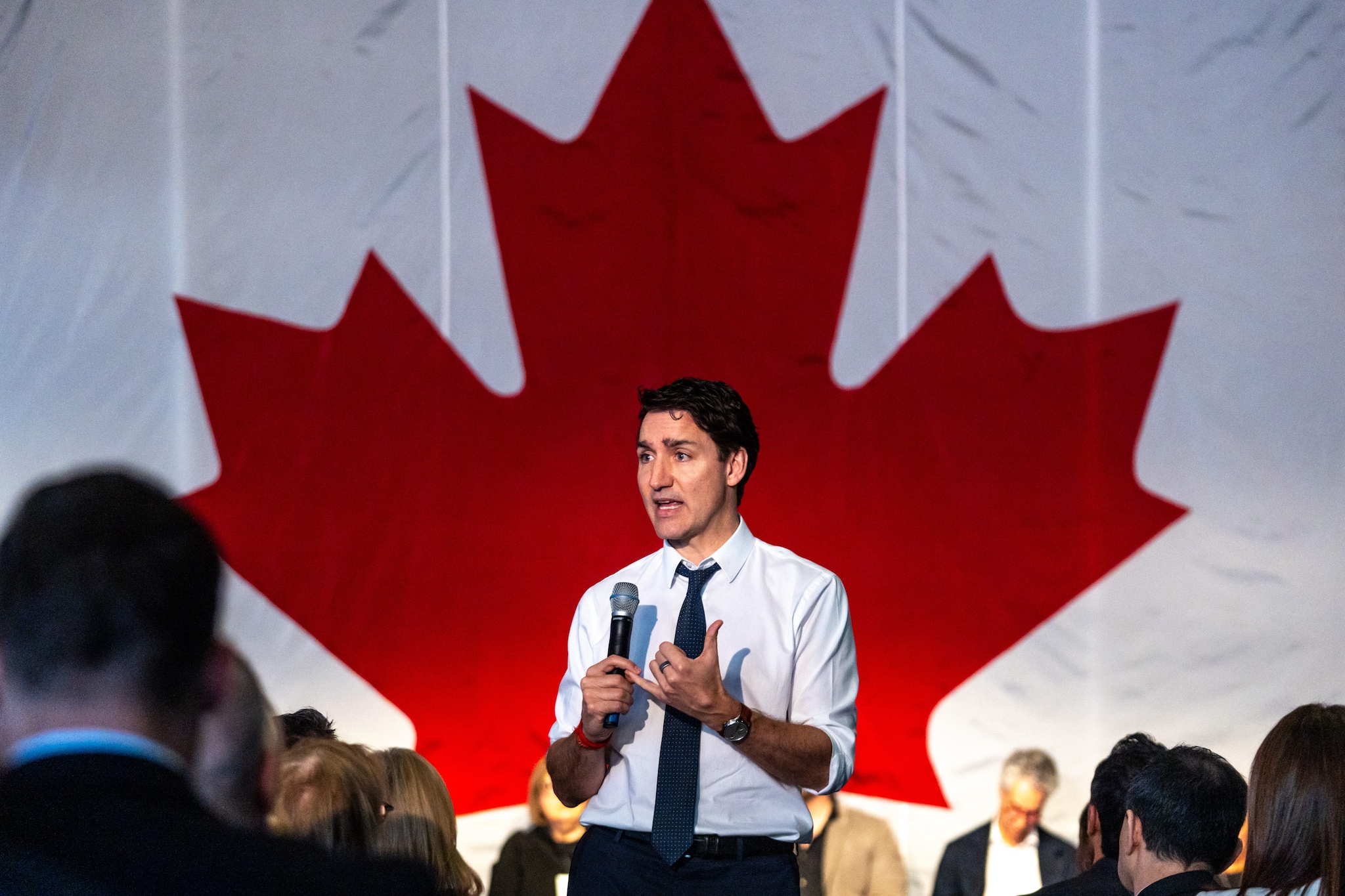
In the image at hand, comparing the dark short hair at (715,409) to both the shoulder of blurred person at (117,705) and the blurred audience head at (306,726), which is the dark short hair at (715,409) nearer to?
the blurred audience head at (306,726)

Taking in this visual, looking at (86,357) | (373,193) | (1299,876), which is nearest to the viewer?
(1299,876)

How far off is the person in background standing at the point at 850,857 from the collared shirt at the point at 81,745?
9.60 ft

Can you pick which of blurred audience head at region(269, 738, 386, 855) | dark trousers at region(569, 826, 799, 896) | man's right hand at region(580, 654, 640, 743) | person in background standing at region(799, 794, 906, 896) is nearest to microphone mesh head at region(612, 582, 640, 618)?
man's right hand at region(580, 654, 640, 743)

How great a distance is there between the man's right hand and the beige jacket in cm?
187

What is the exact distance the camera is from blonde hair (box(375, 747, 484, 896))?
1.79 m

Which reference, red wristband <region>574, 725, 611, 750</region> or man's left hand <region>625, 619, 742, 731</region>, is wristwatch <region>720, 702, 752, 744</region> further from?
red wristband <region>574, 725, 611, 750</region>

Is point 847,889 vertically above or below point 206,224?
below

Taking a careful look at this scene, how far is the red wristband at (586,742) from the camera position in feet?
6.35

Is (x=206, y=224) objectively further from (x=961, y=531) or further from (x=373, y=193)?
(x=961, y=531)

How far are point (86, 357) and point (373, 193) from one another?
0.90 m

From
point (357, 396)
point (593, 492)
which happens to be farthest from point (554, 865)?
point (357, 396)

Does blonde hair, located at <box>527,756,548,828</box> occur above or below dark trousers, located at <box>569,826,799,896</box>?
above

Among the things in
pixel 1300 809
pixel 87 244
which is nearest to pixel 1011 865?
pixel 1300 809

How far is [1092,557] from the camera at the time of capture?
11.9 ft
